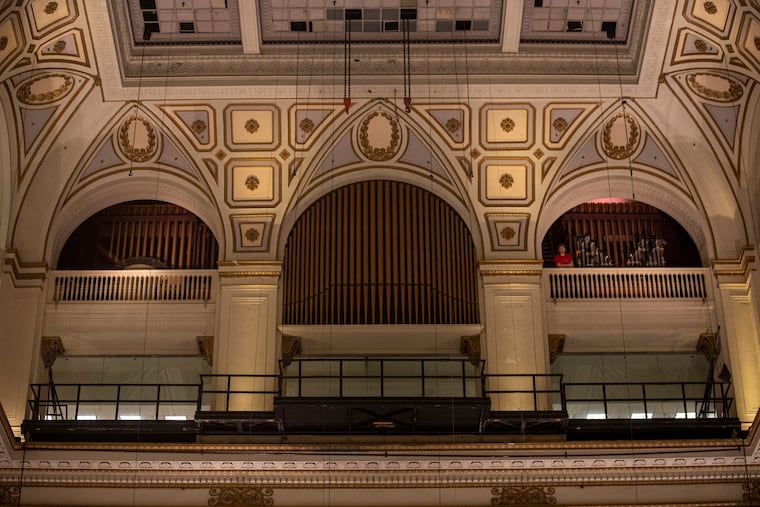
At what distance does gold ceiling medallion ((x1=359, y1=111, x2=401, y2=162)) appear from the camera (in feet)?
64.6

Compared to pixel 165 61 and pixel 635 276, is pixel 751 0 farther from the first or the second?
pixel 165 61

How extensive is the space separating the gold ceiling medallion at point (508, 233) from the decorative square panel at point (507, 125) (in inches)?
54.6

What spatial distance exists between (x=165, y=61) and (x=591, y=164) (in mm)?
7325

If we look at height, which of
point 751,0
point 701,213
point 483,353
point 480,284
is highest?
point 751,0

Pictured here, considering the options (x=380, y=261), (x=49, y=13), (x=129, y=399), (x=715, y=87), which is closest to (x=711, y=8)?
(x=715, y=87)

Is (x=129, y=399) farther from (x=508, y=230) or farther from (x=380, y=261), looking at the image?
(x=508, y=230)

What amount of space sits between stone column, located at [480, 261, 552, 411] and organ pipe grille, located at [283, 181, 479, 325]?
38cm

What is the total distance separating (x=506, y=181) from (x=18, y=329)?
27.2ft

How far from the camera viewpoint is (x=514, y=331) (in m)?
→ 18.8

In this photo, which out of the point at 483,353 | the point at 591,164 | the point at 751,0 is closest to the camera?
the point at 751,0

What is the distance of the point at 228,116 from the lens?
64.0ft

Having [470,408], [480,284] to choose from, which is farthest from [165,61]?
[470,408]

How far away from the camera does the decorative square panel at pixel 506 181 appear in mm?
19750

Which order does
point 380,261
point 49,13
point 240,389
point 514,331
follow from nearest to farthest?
point 49,13 → point 240,389 → point 514,331 → point 380,261
